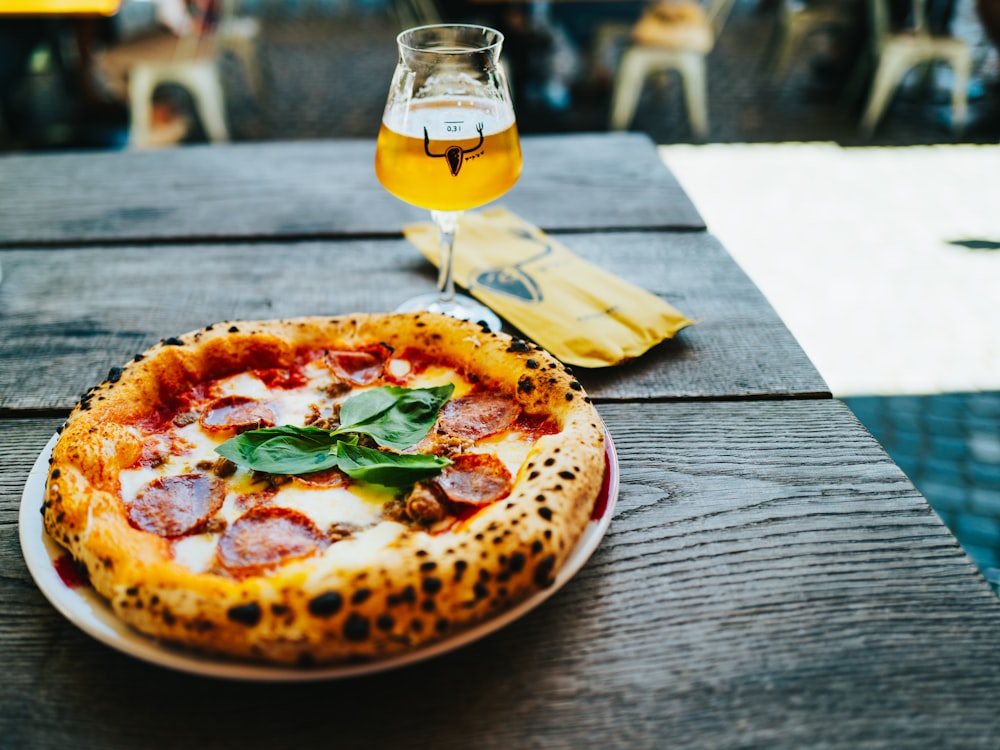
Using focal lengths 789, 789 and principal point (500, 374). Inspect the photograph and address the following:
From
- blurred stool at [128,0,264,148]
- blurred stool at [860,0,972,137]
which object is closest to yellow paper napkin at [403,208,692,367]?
blurred stool at [128,0,264,148]

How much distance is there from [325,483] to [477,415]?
0.94 ft

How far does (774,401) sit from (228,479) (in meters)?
1.00

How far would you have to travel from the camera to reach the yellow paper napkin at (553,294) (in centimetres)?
161

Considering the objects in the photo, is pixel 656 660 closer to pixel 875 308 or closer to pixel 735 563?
pixel 735 563

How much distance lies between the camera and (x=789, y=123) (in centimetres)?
639

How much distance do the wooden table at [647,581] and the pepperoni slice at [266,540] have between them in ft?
0.49

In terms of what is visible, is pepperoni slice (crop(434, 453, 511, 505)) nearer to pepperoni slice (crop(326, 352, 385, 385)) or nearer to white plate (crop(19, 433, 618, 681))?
white plate (crop(19, 433, 618, 681))

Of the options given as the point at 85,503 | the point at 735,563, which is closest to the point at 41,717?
the point at 85,503

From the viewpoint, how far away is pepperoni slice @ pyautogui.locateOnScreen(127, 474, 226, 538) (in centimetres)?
108

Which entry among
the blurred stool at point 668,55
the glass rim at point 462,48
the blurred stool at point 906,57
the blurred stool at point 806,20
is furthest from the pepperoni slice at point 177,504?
the blurred stool at point 806,20

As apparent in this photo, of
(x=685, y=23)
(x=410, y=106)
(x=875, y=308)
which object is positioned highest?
(x=410, y=106)

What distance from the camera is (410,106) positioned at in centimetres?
153

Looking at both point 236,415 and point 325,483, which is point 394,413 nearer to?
point 325,483

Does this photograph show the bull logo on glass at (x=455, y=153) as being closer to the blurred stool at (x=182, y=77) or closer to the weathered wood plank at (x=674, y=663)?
the weathered wood plank at (x=674, y=663)
